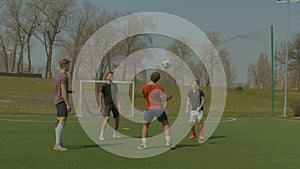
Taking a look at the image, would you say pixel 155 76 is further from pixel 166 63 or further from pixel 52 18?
pixel 52 18

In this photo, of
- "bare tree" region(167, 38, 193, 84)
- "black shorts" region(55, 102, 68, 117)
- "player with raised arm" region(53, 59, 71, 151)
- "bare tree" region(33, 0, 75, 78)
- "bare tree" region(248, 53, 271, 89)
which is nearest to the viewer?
"player with raised arm" region(53, 59, 71, 151)

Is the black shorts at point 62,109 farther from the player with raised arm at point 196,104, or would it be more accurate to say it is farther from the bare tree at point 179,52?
the player with raised arm at point 196,104

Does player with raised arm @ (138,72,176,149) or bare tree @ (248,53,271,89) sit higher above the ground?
bare tree @ (248,53,271,89)

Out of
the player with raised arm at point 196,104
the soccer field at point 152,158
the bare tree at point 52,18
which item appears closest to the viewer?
the soccer field at point 152,158

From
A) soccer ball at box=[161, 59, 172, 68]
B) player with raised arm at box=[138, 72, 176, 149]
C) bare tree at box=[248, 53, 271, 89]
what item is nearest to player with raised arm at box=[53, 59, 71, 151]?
player with raised arm at box=[138, 72, 176, 149]

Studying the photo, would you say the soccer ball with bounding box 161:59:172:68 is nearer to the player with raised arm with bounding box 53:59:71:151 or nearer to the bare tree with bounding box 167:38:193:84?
the bare tree with bounding box 167:38:193:84

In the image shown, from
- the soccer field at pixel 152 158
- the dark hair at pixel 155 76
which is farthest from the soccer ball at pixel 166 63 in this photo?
the soccer field at pixel 152 158

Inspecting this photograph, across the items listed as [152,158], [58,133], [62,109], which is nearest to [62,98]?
[62,109]

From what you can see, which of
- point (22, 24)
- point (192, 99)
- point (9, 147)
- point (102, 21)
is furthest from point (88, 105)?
point (22, 24)

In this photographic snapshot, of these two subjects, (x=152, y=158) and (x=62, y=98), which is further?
(x=62, y=98)

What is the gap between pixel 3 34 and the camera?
63.7 meters

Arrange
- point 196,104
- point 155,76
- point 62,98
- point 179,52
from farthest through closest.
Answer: point 196,104
point 179,52
point 155,76
point 62,98

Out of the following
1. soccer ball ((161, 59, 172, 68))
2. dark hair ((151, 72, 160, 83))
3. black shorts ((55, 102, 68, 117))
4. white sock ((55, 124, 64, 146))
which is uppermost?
soccer ball ((161, 59, 172, 68))

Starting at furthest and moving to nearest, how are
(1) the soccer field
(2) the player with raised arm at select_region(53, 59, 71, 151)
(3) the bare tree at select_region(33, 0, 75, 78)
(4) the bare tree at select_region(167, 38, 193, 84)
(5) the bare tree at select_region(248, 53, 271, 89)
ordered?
1. (5) the bare tree at select_region(248, 53, 271, 89)
2. (3) the bare tree at select_region(33, 0, 75, 78)
3. (4) the bare tree at select_region(167, 38, 193, 84)
4. (2) the player with raised arm at select_region(53, 59, 71, 151)
5. (1) the soccer field
